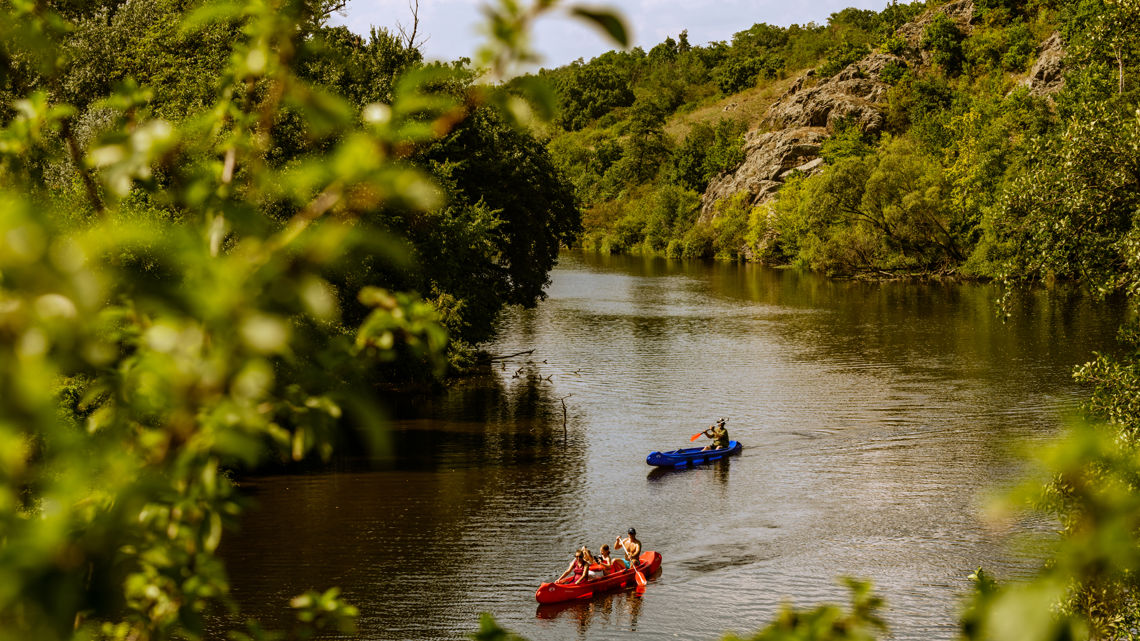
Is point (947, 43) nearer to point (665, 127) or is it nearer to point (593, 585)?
point (665, 127)

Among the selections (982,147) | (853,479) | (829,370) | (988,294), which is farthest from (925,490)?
(982,147)

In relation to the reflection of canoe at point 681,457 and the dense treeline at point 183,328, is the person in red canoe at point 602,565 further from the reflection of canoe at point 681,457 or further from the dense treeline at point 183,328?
the dense treeline at point 183,328

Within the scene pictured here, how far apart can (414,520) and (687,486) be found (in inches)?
313

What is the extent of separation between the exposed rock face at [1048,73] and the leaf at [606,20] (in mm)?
85432

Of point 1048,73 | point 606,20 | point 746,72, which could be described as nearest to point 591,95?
point 746,72

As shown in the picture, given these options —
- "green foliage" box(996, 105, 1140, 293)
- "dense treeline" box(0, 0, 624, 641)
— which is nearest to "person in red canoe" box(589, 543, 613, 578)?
"green foliage" box(996, 105, 1140, 293)

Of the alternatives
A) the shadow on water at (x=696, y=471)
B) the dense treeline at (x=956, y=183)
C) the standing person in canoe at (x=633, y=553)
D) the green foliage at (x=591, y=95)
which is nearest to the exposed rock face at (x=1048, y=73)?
the dense treeline at (x=956, y=183)

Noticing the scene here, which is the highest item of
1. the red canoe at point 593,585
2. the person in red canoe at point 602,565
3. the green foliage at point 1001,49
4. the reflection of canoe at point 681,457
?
the green foliage at point 1001,49

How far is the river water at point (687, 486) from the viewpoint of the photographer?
791 inches

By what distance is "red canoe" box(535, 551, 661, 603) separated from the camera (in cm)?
1991

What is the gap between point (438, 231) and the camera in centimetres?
3241

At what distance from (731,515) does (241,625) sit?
12.6 meters

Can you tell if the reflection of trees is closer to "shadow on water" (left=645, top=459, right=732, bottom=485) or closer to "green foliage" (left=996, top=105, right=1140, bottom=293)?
"shadow on water" (left=645, top=459, right=732, bottom=485)

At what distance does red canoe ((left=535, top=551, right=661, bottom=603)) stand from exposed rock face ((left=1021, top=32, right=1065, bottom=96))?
69.7 meters
